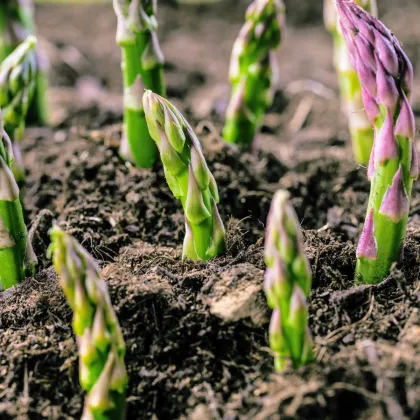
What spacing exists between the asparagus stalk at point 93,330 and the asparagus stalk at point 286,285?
348 mm

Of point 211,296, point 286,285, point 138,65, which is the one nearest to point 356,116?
point 138,65

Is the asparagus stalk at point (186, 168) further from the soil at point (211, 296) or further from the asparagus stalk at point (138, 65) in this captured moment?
the asparagus stalk at point (138, 65)

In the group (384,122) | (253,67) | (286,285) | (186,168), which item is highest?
(253,67)

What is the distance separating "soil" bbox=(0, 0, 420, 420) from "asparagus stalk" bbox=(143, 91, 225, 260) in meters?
0.11

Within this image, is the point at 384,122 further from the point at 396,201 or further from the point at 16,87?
the point at 16,87

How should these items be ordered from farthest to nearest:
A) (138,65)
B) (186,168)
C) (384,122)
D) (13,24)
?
(13,24) < (138,65) < (186,168) < (384,122)

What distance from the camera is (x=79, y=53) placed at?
4117 millimetres

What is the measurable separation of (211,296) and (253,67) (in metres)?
1.17

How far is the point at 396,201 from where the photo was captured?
1.61 meters

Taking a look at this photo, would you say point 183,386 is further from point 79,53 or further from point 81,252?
point 79,53

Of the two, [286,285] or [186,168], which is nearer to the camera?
[286,285]

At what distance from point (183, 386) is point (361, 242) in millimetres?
601

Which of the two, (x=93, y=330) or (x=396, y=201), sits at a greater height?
(x=396, y=201)

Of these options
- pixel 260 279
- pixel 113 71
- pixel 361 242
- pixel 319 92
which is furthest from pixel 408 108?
pixel 113 71
